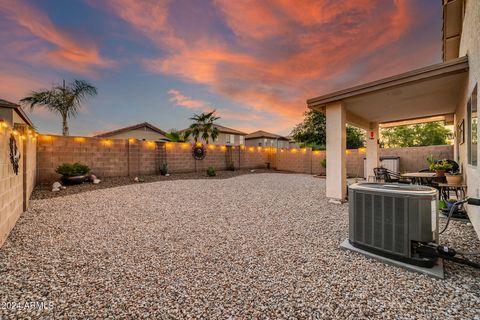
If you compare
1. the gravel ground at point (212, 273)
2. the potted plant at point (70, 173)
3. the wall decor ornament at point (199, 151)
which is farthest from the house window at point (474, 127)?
the wall decor ornament at point (199, 151)

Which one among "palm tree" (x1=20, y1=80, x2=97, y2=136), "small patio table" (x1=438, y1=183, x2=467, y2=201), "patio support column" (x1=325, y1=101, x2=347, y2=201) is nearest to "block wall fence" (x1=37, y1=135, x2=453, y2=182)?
"palm tree" (x1=20, y1=80, x2=97, y2=136)

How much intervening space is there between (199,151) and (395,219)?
33.8 feet

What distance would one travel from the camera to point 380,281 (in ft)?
5.94

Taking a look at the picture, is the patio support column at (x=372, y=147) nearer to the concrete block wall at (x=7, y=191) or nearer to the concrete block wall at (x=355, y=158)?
the concrete block wall at (x=355, y=158)

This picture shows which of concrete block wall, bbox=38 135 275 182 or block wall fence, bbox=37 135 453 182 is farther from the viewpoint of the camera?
block wall fence, bbox=37 135 453 182

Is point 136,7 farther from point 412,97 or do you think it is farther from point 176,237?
point 412,97

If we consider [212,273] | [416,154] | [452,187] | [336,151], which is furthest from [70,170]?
[416,154]

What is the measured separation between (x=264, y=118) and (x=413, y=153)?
36.3 feet

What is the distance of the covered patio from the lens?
363cm

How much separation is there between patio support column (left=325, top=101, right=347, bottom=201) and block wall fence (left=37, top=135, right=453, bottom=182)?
22.4ft

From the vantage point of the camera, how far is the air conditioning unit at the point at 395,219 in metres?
1.92

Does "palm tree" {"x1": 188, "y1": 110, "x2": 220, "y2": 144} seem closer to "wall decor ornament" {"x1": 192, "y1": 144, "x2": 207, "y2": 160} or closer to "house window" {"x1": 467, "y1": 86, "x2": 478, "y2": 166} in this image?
"wall decor ornament" {"x1": 192, "y1": 144, "x2": 207, "y2": 160}

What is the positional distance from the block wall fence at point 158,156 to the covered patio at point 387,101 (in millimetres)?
4042

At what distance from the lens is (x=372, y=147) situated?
8062mm
